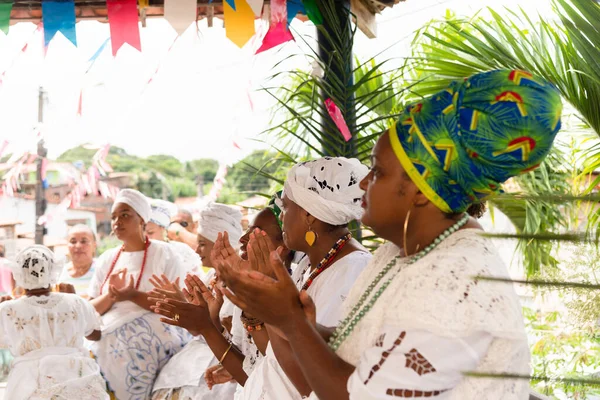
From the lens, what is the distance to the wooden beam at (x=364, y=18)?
444cm

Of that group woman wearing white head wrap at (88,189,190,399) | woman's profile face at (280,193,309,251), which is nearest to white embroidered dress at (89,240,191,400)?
woman wearing white head wrap at (88,189,190,399)

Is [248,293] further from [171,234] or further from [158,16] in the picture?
[171,234]

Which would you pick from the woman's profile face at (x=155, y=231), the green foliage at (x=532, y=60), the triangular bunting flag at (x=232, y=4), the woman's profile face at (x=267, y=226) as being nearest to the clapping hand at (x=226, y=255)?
the woman's profile face at (x=267, y=226)

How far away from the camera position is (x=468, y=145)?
1.35 m

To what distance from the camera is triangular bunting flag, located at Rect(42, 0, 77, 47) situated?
448 cm

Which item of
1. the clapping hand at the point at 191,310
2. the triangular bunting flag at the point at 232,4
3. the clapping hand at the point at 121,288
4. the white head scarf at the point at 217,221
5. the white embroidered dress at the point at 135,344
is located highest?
the triangular bunting flag at the point at 232,4

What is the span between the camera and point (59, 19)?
14.8 ft

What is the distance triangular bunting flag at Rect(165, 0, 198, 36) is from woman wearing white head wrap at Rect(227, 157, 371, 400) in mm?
2263

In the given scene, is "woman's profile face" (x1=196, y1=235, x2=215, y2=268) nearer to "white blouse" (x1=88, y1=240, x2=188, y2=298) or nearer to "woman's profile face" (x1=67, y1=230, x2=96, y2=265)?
"white blouse" (x1=88, y1=240, x2=188, y2=298)

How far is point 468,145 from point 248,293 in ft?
1.76

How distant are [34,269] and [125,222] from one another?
2.78ft

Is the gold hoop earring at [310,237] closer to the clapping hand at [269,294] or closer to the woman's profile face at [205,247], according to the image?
the clapping hand at [269,294]

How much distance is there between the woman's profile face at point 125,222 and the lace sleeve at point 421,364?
12.6 ft

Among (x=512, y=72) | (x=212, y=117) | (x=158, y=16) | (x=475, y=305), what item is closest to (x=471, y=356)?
(x=475, y=305)
